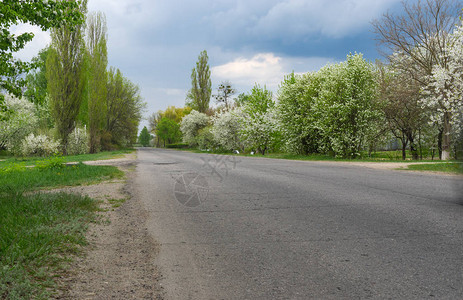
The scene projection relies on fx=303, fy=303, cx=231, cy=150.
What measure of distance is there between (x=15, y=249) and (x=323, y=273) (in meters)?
3.69

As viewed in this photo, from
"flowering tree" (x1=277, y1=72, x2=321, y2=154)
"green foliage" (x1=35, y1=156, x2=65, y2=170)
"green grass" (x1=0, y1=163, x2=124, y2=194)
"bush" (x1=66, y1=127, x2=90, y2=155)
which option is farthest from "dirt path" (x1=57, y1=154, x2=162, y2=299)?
"bush" (x1=66, y1=127, x2=90, y2=155)

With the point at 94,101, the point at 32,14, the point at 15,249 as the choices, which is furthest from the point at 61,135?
the point at 15,249

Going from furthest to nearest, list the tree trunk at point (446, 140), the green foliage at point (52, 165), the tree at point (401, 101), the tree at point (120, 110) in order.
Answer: the tree at point (120, 110) → the tree at point (401, 101) → the tree trunk at point (446, 140) → the green foliage at point (52, 165)

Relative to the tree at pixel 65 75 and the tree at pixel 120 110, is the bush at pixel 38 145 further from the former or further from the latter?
the tree at pixel 120 110

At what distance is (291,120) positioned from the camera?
30.5 m

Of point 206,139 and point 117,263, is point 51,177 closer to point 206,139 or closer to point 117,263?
point 117,263

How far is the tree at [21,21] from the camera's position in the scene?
830cm

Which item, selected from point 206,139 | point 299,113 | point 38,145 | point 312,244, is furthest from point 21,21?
point 206,139

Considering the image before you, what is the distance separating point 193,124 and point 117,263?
56048mm

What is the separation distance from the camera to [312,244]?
14.0 feet

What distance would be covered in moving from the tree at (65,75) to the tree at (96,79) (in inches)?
161

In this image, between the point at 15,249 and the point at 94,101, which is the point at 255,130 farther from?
the point at 15,249

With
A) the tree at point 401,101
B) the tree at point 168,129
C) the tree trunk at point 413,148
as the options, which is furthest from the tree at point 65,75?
the tree at point 168,129

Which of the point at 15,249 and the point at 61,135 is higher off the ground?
the point at 61,135
